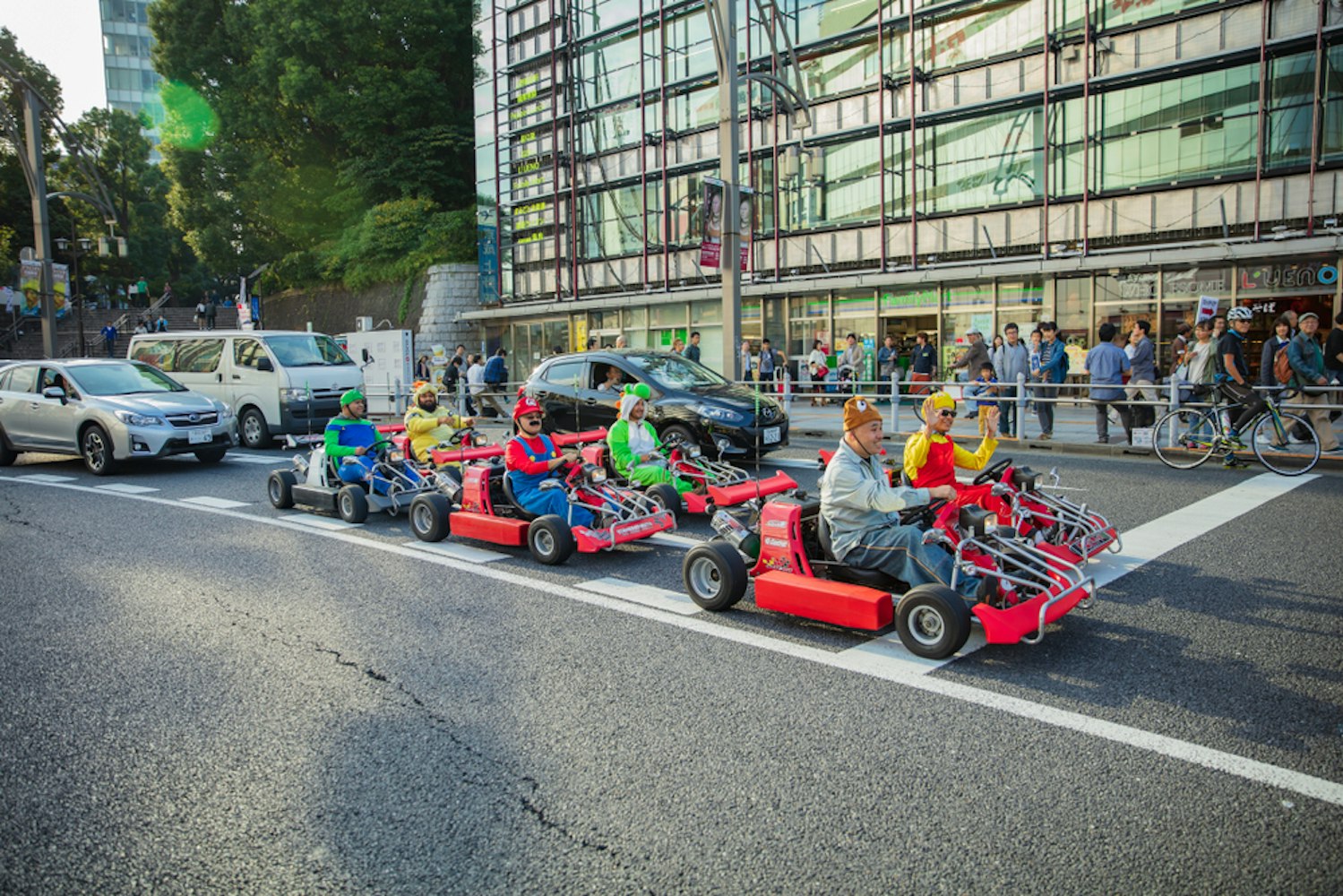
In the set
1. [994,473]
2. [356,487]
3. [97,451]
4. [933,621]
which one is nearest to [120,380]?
[97,451]

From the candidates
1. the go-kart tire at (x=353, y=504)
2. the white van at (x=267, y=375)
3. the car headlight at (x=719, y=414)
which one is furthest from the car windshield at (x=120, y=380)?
the car headlight at (x=719, y=414)

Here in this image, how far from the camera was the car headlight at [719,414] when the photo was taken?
12250mm

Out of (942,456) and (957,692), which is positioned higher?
(942,456)

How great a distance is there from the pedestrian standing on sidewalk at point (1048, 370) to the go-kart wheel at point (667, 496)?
742cm

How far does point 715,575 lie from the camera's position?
619cm

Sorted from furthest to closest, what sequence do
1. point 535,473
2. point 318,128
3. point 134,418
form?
1. point 318,128
2. point 134,418
3. point 535,473

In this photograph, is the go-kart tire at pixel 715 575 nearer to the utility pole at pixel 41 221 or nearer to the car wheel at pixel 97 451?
the car wheel at pixel 97 451

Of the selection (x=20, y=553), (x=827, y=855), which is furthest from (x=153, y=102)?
(x=827, y=855)

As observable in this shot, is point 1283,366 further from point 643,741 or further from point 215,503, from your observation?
point 215,503

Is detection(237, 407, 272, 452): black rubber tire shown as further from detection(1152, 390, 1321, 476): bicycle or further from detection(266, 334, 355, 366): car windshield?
detection(1152, 390, 1321, 476): bicycle

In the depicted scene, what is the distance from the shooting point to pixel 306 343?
1766 cm

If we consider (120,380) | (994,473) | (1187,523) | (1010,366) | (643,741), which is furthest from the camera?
(1010,366)

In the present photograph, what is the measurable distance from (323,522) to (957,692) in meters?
7.15

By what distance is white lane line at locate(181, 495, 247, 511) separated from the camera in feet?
35.2
